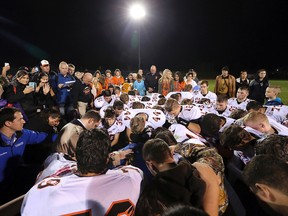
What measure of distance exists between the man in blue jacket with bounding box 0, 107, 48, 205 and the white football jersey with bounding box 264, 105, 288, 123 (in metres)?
4.78

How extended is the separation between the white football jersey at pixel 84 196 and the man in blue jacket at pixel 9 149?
182 centimetres

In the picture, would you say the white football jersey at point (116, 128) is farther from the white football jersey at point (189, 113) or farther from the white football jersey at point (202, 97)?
the white football jersey at point (202, 97)

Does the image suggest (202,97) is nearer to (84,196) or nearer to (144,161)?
(144,161)

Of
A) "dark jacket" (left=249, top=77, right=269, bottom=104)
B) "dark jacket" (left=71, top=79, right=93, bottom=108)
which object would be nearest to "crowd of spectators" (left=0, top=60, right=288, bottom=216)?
"dark jacket" (left=71, top=79, right=93, bottom=108)

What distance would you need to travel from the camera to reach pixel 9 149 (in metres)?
3.50

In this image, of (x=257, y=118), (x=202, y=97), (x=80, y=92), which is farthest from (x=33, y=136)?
(x=202, y=97)

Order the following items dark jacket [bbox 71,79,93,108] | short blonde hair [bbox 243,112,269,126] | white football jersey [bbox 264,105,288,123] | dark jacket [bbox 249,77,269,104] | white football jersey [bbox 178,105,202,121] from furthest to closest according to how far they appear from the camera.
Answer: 1. dark jacket [bbox 249,77,269,104]
2. dark jacket [bbox 71,79,93,108]
3. white football jersey [bbox 264,105,288,123]
4. white football jersey [bbox 178,105,202,121]
5. short blonde hair [bbox 243,112,269,126]

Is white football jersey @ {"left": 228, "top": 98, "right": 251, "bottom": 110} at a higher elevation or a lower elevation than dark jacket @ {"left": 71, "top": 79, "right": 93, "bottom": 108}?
lower

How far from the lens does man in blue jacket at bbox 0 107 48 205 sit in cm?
338

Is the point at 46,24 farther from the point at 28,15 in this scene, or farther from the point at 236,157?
the point at 236,157

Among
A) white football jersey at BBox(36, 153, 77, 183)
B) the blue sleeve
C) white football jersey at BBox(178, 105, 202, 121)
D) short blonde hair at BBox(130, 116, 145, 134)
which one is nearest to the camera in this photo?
white football jersey at BBox(36, 153, 77, 183)

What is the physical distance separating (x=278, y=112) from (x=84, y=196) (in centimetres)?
486

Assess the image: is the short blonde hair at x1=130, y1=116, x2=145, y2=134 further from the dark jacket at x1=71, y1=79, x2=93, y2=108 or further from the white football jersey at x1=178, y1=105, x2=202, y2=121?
the dark jacket at x1=71, y1=79, x2=93, y2=108

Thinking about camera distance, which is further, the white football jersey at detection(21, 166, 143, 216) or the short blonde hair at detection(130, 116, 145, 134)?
the short blonde hair at detection(130, 116, 145, 134)
